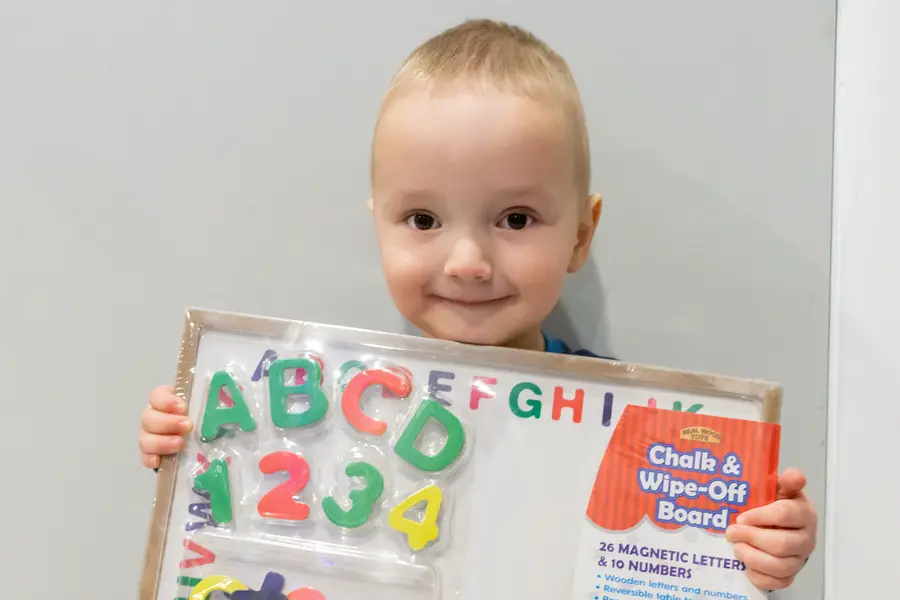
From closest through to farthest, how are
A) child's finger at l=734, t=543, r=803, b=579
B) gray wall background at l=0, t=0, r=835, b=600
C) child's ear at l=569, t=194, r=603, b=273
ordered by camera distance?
child's finger at l=734, t=543, r=803, b=579
child's ear at l=569, t=194, r=603, b=273
gray wall background at l=0, t=0, r=835, b=600

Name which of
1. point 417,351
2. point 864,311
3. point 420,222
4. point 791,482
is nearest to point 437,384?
point 417,351

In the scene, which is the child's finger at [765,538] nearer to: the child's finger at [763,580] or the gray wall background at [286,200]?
the child's finger at [763,580]

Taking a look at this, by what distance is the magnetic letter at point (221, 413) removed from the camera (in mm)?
448

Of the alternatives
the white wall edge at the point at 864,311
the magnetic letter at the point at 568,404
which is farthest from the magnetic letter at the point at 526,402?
the white wall edge at the point at 864,311

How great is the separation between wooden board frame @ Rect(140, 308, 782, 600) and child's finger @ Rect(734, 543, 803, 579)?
78 mm

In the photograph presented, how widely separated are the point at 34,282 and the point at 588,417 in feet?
1.87

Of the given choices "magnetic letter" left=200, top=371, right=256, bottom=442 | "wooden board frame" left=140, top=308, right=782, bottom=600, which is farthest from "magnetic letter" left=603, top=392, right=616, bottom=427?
"magnetic letter" left=200, top=371, right=256, bottom=442

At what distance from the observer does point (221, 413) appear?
17.6 inches

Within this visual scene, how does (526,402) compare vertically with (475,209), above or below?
below

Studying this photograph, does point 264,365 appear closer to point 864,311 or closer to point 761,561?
point 761,561

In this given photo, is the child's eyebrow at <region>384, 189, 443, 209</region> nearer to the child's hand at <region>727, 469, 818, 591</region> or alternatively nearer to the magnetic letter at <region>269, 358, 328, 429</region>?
the magnetic letter at <region>269, 358, 328, 429</region>

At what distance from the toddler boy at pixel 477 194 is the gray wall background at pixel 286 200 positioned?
17cm

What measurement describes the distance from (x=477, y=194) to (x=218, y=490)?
0.25m

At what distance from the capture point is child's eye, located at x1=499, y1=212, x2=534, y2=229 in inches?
19.7
